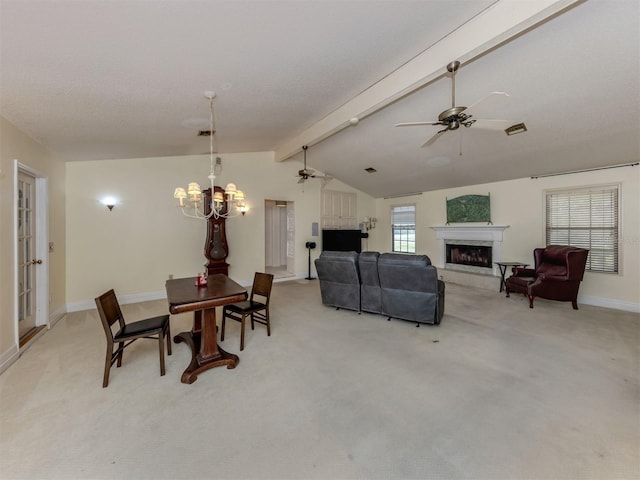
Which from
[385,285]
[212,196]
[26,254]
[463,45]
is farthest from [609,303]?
[26,254]

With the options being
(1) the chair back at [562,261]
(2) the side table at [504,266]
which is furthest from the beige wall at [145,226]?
(1) the chair back at [562,261]

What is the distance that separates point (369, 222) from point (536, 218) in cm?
414

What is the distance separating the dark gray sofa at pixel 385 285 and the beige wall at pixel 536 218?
3.16 meters

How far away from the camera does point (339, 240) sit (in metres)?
7.28

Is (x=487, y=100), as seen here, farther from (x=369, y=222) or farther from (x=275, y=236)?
(x=275, y=236)

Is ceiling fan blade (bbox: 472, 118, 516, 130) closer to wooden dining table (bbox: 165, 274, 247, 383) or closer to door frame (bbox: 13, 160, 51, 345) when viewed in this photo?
wooden dining table (bbox: 165, 274, 247, 383)

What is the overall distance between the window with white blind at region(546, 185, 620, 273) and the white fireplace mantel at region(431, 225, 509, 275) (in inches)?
33.6

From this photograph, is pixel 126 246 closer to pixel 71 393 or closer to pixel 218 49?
pixel 71 393

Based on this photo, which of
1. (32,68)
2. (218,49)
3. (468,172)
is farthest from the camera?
(468,172)

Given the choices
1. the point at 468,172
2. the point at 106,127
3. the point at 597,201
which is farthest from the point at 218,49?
the point at 597,201

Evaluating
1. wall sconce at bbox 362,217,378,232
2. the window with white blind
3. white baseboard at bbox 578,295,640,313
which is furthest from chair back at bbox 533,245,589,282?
wall sconce at bbox 362,217,378,232

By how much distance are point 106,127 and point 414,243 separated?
23.4ft

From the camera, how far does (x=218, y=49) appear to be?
204 centimetres

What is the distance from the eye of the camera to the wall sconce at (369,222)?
8244mm
